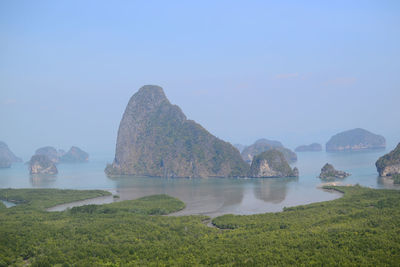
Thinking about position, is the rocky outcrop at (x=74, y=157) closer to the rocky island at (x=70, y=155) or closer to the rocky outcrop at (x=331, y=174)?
the rocky island at (x=70, y=155)

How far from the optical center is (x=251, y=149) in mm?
123688

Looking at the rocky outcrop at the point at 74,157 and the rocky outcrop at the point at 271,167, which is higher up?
the rocky outcrop at the point at 74,157

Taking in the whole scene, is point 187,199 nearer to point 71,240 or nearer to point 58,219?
point 58,219

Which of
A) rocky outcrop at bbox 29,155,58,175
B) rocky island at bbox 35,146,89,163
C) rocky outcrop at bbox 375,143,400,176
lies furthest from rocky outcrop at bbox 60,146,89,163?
rocky outcrop at bbox 375,143,400,176

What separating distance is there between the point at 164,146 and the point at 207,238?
58182 millimetres

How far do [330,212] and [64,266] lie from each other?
23691 millimetres

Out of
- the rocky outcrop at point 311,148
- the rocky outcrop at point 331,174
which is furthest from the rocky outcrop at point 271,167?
the rocky outcrop at point 311,148

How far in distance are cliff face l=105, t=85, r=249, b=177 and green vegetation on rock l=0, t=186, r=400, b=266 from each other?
40.1 meters

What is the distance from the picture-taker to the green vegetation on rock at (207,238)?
21.4 m

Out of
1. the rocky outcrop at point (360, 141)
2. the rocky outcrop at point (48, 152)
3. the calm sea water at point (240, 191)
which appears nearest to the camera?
the calm sea water at point (240, 191)

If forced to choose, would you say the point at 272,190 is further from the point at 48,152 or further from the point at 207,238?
the point at 48,152

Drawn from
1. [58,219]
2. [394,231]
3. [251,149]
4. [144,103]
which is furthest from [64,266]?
[251,149]

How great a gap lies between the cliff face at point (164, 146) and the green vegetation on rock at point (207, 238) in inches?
1578

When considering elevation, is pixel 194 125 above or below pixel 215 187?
above
